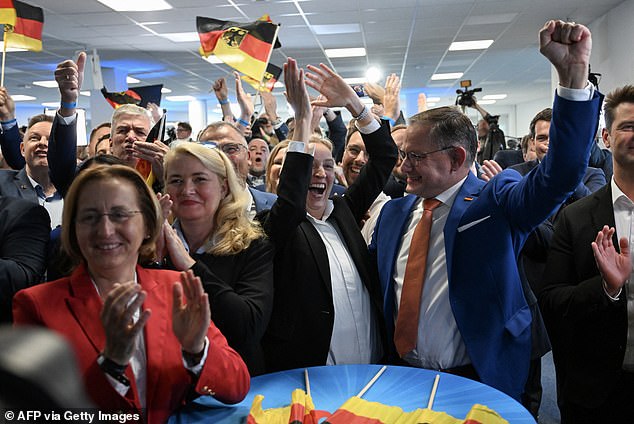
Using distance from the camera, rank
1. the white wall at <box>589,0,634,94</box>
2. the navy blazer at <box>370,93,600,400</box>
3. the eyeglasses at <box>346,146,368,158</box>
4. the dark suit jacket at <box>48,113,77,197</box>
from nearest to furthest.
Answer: the navy blazer at <box>370,93,600,400</box>, the dark suit jacket at <box>48,113,77,197</box>, the eyeglasses at <box>346,146,368,158</box>, the white wall at <box>589,0,634,94</box>

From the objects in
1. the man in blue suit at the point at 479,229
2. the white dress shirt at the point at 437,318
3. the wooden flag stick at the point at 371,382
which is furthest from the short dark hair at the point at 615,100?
the wooden flag stick at the point at 371,382

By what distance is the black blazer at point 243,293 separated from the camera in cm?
159

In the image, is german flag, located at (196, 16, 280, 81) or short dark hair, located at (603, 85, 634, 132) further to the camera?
german flag, located at (196, 16, 280, 81)

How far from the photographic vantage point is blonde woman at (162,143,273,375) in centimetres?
162

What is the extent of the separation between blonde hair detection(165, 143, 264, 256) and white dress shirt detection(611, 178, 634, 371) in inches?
46.0

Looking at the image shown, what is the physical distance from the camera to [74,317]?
133 cm

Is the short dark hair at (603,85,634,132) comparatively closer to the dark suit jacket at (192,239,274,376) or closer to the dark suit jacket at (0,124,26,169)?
the dark suit jacket at (192,239,274,376)

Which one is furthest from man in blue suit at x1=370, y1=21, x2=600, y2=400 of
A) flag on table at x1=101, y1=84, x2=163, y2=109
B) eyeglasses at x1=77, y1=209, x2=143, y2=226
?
flag on table at x1=101, y1=84, x2=163, y2=109

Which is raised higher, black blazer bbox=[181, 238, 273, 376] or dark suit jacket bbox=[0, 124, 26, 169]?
dark suit jacket bbox=[0, 124, 26, 169]

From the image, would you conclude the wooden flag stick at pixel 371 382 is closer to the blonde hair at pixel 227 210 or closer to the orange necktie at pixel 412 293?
the orange necktie at pixel 412 293

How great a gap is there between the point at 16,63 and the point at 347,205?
1033 centimetres

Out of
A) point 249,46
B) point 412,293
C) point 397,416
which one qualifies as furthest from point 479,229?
point 249,46

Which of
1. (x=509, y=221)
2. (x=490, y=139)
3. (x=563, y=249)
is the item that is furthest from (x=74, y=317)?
(x=490, y=139)

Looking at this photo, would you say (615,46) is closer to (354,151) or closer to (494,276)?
(354,151)
